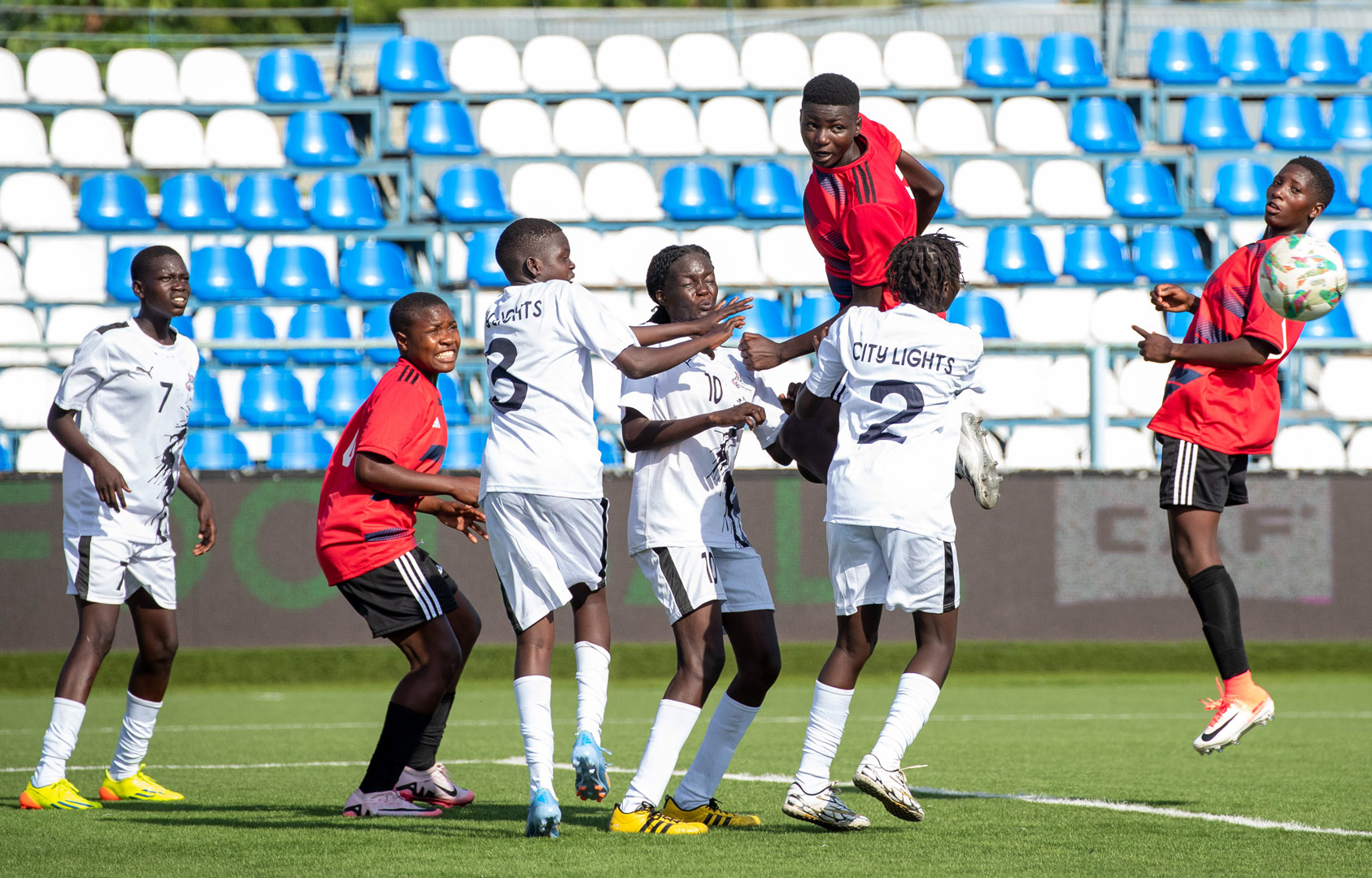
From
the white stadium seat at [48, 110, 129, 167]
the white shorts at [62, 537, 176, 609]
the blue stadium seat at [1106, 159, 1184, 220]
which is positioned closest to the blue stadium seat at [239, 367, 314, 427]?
the white stadium seat at [48, 110, 129, 167]

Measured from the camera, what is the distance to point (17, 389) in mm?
12922

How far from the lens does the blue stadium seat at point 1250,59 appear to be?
1695cm

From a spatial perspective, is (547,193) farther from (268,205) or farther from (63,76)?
(63,76)

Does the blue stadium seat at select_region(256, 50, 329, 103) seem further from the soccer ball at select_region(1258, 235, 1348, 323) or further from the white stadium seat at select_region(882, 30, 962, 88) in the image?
the soccer ball at select_region(1258, 235, 1348, 323)

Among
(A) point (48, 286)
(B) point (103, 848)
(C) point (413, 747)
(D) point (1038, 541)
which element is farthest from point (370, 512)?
(A) point (48, 286)

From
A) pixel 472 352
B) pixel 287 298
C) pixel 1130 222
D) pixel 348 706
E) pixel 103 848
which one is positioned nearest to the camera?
pixel 103 848

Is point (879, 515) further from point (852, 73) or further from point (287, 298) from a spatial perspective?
point (852, 73)


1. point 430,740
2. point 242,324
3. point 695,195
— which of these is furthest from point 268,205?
point 430,740

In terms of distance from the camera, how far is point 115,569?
635 centimetres

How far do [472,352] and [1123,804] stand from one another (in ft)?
27.0

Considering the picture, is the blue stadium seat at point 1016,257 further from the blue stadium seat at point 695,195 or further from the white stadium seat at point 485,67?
the white stadium seat at point 485,67

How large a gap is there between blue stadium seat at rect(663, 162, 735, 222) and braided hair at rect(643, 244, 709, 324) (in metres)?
9.55

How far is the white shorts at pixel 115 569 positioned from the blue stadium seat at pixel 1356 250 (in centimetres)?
1236

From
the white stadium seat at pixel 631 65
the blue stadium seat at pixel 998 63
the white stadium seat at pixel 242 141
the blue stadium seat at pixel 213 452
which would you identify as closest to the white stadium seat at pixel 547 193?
the white stadium seat at pixel 631 65
